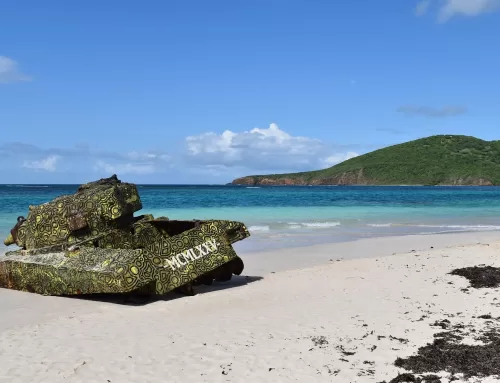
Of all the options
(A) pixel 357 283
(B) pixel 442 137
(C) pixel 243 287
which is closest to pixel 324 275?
(A) pixel 357 283

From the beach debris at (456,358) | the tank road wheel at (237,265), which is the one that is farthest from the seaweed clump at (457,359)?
the tank road wheel at (237,265)

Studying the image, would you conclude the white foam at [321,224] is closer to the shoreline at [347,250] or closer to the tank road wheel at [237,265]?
the shoreline at [347,250]

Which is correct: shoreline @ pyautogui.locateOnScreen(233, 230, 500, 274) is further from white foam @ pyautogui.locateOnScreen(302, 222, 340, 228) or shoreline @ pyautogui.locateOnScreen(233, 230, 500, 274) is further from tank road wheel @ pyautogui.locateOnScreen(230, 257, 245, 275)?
white foam @ pyautogui.locateOnScreen(302, 222, 340, 228)

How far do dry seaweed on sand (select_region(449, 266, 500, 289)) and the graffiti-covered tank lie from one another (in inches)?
187

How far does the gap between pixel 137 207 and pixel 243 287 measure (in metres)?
2.80

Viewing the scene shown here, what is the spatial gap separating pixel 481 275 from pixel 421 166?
470ft

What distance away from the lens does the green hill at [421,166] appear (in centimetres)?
13688

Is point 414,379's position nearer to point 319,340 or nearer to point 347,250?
point 319,340

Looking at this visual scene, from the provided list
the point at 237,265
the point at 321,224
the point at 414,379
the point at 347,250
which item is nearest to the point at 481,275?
the point at 237,265

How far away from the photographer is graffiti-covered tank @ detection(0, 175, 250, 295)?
885cm

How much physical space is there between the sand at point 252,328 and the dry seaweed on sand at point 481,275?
26cm

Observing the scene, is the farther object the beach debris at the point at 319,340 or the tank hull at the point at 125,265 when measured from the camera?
the tank hull at the point at 125,265

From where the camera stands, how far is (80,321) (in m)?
7.76

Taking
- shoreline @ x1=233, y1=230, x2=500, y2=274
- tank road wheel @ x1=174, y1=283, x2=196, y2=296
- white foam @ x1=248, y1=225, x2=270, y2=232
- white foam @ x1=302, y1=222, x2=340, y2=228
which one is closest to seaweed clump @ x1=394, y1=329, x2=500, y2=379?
tank road wheel @ x1=174, y1=283, x2=196, y2=296
